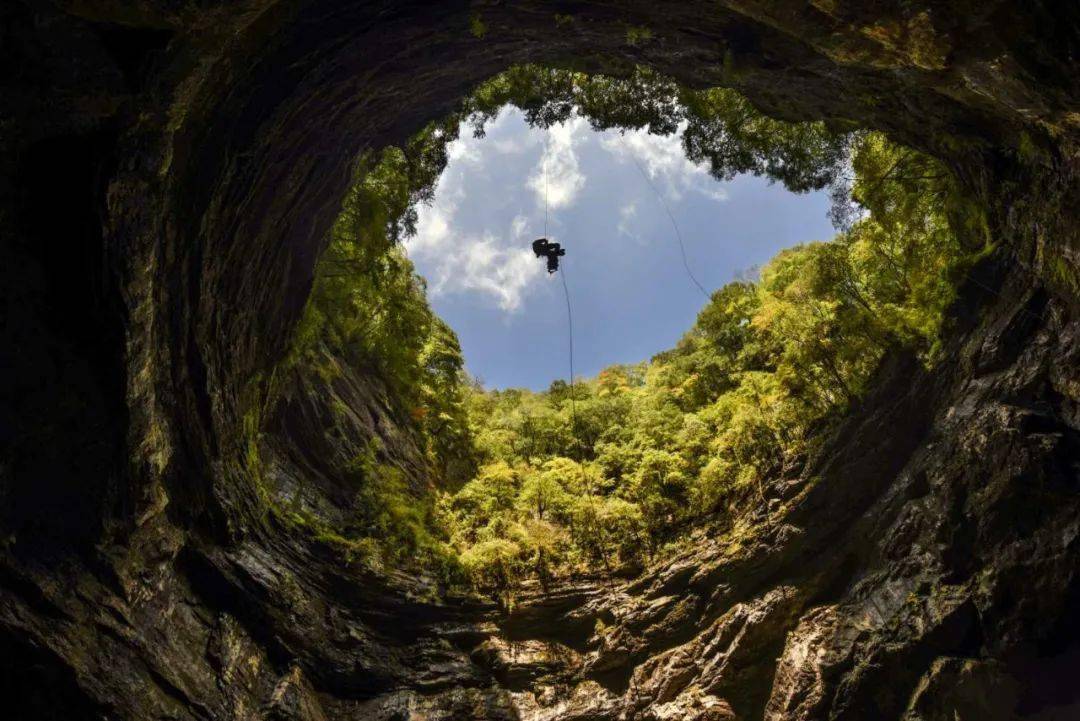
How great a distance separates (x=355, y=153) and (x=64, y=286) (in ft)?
18.9

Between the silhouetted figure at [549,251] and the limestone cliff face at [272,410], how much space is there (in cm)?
392

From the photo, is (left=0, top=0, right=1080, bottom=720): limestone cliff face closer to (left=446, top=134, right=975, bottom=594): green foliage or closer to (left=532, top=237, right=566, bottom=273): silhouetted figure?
(left=446, top=134, right=975, bottom=594): green foliage

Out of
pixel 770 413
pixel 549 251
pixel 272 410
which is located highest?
pixel 549 251

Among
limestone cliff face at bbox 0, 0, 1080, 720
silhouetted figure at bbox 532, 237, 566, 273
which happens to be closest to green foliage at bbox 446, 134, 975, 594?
limestone cliff face at bbox 0, 0, 1080, 720

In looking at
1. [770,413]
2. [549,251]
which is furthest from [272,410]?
[770,413]

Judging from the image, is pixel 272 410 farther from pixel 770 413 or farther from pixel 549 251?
pixel 770 413

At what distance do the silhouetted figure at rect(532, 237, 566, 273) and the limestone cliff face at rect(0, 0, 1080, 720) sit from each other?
3.92 meters

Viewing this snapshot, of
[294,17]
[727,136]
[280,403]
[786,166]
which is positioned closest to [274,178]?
[294,17]

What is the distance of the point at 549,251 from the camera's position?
527 inches

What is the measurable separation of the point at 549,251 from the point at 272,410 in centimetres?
765

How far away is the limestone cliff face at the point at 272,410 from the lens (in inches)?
224

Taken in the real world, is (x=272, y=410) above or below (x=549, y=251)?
below

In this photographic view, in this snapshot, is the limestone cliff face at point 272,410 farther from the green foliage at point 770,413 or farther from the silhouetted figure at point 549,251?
the silhouetted figure at point 549,251

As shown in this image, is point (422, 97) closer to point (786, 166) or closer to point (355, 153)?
point (355, 153)
